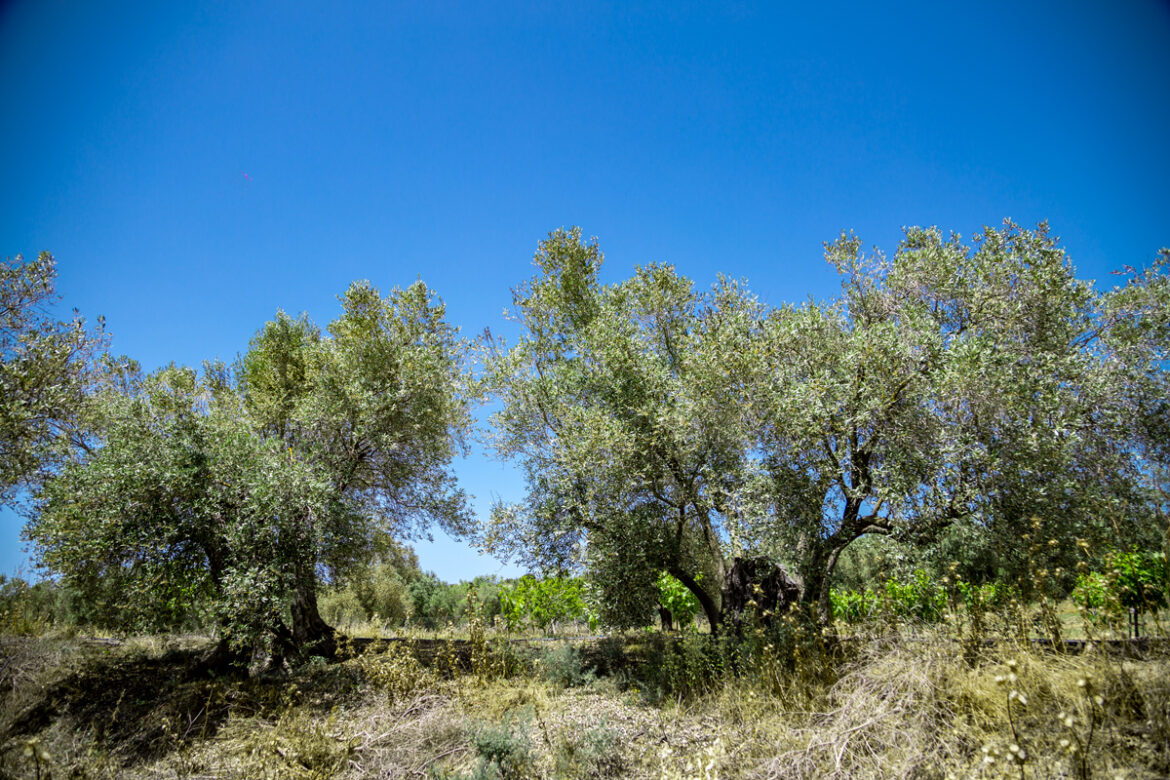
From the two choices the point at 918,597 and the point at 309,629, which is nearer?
the point at 918,597

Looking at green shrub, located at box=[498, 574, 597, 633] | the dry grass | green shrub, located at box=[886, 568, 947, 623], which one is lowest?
green shrub, located at box=[498, 574, 597, 633]

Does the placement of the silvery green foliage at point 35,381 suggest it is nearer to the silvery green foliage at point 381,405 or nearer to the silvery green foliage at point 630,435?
the silvery green foliage at point 381,405

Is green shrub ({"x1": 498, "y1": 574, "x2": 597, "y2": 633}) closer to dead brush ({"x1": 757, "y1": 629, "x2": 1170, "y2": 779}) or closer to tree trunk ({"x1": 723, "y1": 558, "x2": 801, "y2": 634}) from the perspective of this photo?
tree trunk ({"x1": 723, "y1": 558, "x2": 801, "y2": 634})

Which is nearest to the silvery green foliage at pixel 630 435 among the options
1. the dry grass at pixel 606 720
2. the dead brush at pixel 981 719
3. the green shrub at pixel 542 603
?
the dry grass at pixel 606 720

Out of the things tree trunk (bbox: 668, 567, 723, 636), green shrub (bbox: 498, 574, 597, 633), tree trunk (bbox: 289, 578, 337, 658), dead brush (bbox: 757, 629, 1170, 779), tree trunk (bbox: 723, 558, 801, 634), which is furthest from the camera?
green shrub (bbox: 498, 574, 597, 633)

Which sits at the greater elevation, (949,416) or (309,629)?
(949,416)

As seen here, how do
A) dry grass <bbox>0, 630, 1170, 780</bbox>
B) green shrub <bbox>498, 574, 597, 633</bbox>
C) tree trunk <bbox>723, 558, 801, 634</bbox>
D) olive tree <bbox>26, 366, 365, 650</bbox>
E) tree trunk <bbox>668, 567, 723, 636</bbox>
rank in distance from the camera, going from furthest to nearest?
green shrub <bbox>498, 574, 597, 633</bbox> < tree trunk <bbox>668, 567, 723, 636</bbox> < tree trunk <bbox>723, 558, 801, 634</bbox> < olive tree <bbox>26, 366, 365, 650</bbox> < dry grass <bbox>0, 630, 1170, 780</bbox>

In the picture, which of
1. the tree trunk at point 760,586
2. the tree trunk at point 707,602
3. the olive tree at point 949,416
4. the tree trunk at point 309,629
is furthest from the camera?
the tree trunk at point 309,629

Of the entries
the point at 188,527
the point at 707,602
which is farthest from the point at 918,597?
the point at 188,527

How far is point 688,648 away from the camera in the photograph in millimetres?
9133

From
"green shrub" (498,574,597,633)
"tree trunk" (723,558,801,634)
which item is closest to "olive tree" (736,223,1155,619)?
"tree trunk" (723,558,801,634)

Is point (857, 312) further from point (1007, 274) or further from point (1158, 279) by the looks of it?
point (1158, 279)

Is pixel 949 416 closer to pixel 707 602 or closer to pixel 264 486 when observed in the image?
pixel 707 602

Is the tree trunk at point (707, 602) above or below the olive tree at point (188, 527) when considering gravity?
below
